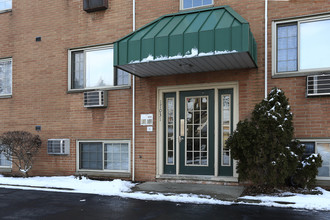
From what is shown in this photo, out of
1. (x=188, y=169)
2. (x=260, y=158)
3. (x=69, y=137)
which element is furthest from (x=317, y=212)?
(x=69, y=137)

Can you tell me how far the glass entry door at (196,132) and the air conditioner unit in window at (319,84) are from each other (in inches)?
94.3

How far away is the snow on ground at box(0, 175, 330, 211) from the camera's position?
6.01 m

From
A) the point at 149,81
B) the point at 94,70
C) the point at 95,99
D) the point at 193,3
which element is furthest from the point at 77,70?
the point at 193,3

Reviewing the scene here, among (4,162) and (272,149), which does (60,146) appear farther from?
(272,149)

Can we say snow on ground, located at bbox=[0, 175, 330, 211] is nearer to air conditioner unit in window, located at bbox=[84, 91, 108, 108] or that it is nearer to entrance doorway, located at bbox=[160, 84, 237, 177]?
entrance doorway, located at bbox=[160, 84, 237, 177]

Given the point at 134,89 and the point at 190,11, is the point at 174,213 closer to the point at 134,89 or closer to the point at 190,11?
the point at 134,89

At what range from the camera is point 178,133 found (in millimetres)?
8672

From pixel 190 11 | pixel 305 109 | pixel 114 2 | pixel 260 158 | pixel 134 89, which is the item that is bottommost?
pixel 260 158

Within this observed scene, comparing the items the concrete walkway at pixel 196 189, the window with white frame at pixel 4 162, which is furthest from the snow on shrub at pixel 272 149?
the window with white frame at pixel 4 162

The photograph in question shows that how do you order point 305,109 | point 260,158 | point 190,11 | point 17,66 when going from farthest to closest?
point 17,66 < point 190,11 < point 305,109 < point 260,158

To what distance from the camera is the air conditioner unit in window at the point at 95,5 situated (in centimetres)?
948

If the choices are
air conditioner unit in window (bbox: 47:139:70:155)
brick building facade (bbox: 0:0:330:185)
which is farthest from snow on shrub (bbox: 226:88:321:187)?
air conditioner unit in window (bbox: 47:139:70:155)

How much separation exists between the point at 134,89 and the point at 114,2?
2.76m

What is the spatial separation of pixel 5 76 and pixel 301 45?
9.77 m
